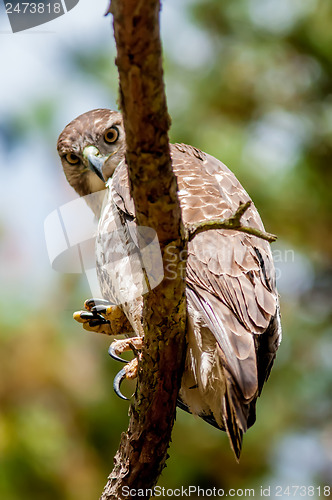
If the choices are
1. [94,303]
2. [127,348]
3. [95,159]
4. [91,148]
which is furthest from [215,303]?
[91,148]

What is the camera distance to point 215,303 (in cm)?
247

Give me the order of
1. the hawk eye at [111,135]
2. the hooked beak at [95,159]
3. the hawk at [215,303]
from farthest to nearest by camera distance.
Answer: the hawk eye at [111,135] → the hooked beak at [95,159] → the hawk at [215,303]

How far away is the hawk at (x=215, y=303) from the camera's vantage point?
93.4 inches

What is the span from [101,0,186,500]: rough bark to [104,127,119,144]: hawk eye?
6.49ft

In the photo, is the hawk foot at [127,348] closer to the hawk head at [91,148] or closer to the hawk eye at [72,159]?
the hawk head at [91,148]

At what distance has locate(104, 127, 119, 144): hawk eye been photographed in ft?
13.7

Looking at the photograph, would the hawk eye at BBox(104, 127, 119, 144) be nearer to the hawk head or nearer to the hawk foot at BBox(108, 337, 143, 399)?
the hawk head

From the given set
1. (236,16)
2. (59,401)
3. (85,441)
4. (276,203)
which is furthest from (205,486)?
(236,16)

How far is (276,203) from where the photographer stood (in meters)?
5.20

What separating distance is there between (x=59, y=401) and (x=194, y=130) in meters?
2.44

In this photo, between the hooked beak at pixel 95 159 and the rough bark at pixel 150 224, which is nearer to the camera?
the rough bark at pixel 150 224

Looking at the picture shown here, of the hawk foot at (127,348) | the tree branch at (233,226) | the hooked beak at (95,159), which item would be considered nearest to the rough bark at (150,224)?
the tree branch at (233,226)

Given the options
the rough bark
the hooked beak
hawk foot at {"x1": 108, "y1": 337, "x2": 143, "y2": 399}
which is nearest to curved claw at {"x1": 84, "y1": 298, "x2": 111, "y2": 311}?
hawk foot at {"x1": 108, "y1": 337, "x2": 143, "y2": 399}

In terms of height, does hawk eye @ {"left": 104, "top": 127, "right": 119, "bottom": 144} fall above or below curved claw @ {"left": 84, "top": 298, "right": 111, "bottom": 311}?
above
